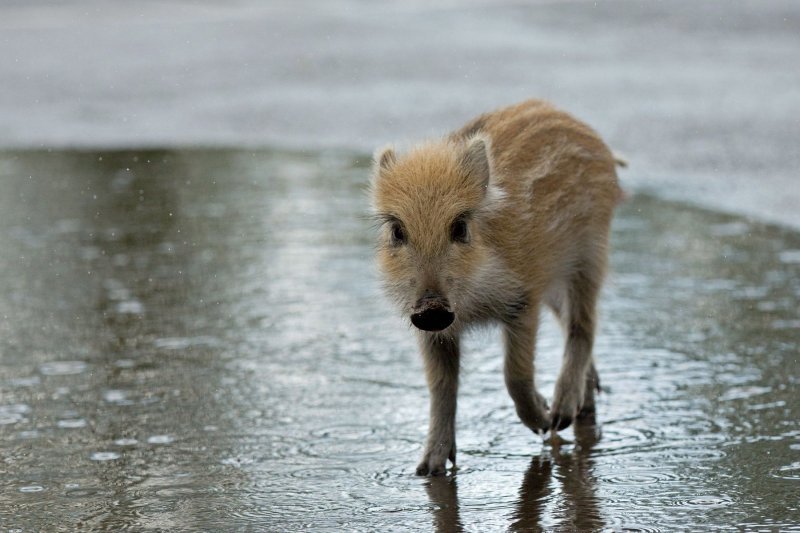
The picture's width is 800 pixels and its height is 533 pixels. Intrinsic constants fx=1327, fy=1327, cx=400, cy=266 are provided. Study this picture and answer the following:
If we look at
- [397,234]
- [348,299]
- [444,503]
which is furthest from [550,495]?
[348,299]

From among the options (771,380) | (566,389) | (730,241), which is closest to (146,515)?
(566,389)

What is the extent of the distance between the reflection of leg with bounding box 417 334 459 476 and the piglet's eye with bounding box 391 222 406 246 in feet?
1.45

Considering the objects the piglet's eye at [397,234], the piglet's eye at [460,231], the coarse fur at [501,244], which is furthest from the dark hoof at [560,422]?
the piglet's eye at [397,234]

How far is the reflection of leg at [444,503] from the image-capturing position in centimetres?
426

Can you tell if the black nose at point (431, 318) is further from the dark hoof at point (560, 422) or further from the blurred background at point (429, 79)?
the blurred background at point (429, 79)

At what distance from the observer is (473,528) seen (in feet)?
13.9

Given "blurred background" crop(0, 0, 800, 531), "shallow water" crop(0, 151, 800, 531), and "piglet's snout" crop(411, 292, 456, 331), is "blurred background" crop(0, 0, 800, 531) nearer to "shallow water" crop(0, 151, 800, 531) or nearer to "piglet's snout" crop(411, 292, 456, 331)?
"shallow water" crop(0, 151, 800, 531)

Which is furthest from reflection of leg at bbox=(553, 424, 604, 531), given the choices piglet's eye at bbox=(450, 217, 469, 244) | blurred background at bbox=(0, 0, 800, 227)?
blurred background at bbox=(0, 0, 800, 227)

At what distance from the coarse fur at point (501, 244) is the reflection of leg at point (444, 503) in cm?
14

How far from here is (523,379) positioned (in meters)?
5.21

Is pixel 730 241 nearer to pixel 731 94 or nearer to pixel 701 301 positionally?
pixel 701 301

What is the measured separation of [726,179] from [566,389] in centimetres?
580

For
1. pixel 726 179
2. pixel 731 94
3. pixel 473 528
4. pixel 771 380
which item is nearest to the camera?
pixel 473 528

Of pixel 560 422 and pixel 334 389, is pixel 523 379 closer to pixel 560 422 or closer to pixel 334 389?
pixel 560 422
